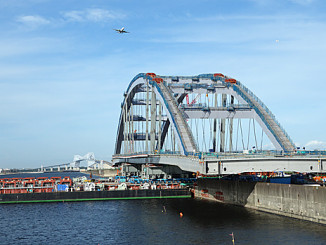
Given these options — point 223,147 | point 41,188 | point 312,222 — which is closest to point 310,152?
point 312,222

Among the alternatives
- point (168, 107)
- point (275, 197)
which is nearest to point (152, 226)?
point (275, 197)

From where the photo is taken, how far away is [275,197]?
75062mm

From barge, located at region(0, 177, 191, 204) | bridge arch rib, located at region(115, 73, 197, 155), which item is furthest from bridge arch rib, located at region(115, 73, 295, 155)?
barge, located at region(0, 177, 191, 204)

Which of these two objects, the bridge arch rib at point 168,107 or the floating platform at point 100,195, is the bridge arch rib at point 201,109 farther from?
the floating platform at point 100,195

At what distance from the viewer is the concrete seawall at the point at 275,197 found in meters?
64.3

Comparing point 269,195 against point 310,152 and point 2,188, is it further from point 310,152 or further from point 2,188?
point 2,188

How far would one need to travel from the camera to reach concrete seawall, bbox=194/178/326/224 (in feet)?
211

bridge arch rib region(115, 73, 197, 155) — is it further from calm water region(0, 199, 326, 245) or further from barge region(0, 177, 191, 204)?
barge region(0, 177, 191, 204)

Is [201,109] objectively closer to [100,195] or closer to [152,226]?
[100,195]

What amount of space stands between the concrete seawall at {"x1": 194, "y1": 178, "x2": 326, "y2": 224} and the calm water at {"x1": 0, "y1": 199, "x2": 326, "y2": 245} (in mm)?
2025

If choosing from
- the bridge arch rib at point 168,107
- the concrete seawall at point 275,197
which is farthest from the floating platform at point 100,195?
the bridge arch rib at point 168,107

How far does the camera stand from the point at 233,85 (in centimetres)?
11081

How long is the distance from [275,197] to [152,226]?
20848 millimetres

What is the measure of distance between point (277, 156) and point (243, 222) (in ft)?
41.7
